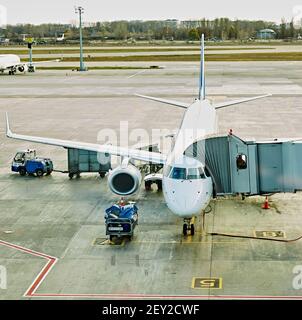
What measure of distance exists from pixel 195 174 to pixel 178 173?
0.66 meters

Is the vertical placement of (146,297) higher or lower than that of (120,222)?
lower

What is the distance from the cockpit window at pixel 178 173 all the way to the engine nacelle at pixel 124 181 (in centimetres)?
398

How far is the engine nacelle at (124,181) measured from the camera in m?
27.2

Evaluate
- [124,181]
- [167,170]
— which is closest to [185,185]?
[167,170]

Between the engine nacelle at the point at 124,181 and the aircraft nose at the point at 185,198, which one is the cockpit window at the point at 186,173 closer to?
the aircraft nose at the point at 185,198

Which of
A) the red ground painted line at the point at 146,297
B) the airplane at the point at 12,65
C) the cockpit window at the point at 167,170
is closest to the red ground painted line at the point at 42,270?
the red ground painted line at the point at 146,297

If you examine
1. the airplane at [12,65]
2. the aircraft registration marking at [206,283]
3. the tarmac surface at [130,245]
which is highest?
the airplane at [12,65]

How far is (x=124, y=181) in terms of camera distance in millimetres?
27328

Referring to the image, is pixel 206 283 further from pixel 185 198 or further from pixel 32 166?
pixel 32 166

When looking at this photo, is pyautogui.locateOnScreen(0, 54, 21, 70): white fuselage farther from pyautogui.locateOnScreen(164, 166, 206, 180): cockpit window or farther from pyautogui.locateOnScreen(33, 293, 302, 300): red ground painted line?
pyautogui.locateOnScreen(33, 293, 302, 300): red ground painted line

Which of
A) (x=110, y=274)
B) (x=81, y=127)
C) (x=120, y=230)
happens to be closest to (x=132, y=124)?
(x=81, y=127)

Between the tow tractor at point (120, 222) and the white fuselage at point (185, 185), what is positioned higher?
the white fuselage at point (185, 185)

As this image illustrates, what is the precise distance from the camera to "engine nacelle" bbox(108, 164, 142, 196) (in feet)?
89.2

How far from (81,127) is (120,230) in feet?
91.1
